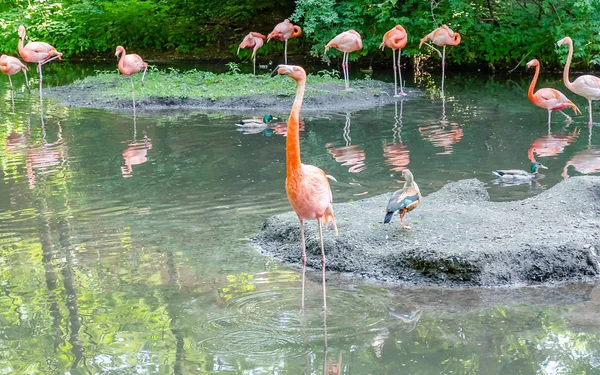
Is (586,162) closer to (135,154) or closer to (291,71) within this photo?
(135,154)

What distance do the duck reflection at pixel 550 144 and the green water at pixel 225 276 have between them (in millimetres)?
29

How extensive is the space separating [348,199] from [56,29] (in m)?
18.3

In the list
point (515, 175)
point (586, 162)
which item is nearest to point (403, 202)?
point (515, 175)

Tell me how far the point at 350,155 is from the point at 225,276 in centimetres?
493

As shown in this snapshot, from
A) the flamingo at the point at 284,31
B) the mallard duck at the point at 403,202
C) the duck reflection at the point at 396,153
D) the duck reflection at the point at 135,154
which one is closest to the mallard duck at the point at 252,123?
the duck reflection at the point at 135,154

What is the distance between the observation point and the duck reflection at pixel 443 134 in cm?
1127

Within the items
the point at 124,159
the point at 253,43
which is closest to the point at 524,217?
the point at 124,159

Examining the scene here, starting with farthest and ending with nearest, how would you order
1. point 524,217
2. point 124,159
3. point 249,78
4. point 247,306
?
point 249,78 < point 124,159 < point 524,217 < point 247,306

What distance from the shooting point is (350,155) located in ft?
35.3

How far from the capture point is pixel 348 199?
8344mm

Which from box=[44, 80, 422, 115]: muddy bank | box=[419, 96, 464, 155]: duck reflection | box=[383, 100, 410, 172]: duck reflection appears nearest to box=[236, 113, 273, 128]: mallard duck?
box=[44, 80, 422, 115]: muddy bank

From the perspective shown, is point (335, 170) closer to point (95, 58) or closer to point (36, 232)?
point (36, 232)

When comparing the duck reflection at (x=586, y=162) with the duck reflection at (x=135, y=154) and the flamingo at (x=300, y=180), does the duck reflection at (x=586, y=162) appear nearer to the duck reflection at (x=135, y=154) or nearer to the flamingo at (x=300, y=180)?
the flamingo at (x=300, y=180)

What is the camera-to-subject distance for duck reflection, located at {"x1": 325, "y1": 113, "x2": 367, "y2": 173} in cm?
1005
